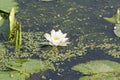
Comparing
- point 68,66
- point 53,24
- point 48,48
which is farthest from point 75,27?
point 68,66

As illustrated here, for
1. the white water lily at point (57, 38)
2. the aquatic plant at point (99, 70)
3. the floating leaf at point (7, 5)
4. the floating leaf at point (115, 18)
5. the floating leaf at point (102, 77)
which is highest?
the floating leaf at point (7, 5)

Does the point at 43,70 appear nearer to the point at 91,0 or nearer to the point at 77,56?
the point at 77,56

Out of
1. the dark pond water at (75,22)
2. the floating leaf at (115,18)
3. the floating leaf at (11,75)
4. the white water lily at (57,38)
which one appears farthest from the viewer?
the floating leaf at (115,18)

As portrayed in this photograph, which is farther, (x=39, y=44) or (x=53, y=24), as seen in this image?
(x=53, y=24)

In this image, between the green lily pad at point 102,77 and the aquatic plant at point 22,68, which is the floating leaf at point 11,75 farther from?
the green lily pad at point 102,77

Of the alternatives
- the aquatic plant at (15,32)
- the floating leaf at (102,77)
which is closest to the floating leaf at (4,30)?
the aquatic plant at (15,32)

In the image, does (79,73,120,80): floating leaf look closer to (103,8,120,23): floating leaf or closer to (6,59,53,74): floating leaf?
(6,59,53,74): floating leaf
